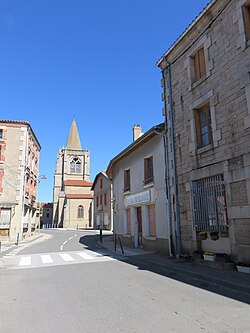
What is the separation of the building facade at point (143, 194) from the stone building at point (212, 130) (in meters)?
1.18

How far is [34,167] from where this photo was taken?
29.4 metres

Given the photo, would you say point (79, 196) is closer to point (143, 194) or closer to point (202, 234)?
point (143, 194)

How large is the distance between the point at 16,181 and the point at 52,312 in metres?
20.1

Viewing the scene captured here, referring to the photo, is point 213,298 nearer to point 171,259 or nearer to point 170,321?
point 170,321

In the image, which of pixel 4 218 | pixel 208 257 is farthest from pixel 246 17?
pixel 4 218

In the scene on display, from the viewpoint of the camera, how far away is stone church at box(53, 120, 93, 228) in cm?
5531

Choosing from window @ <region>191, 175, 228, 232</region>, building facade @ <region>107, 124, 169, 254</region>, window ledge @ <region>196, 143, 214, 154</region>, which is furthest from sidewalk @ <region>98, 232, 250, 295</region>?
window ledge @ <region>196, 143, 214, 154</region>

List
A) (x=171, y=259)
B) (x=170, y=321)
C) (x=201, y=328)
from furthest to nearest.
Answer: (x=171, y=259) < (x=170, y=321) < (x=201, y=328)

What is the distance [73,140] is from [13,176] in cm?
5408

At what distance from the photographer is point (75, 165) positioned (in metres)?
71.4

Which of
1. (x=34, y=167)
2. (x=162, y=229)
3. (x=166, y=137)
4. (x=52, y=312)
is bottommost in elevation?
(x=52, y=312)

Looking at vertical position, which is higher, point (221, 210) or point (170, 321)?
point (221, 210)

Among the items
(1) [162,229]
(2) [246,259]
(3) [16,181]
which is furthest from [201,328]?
(3) [16,181]

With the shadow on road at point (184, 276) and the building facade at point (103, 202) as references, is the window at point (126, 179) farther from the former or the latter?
the building facade at point (103, 202)
